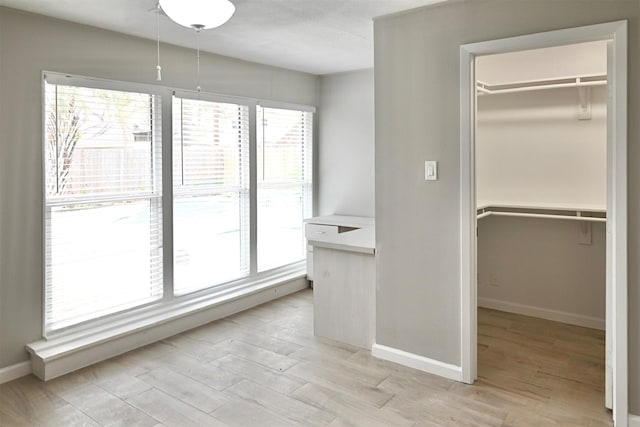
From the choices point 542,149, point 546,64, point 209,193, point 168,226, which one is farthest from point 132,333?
point 546,64

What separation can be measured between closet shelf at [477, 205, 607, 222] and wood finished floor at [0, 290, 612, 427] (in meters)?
0.92

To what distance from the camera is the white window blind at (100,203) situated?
319 centimetres

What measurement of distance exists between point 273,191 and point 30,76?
249cm

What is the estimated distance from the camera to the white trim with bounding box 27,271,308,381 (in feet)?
9.97

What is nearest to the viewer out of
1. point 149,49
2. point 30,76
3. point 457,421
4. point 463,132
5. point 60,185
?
point 457,421

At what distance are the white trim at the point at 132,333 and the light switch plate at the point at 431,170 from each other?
7.18ft

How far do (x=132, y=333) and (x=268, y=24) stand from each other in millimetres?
2422

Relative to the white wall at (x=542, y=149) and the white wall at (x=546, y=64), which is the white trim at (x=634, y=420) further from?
the white wall at (x=546, y=64)

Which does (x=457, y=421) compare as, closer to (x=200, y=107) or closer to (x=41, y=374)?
(x=41, y=374)

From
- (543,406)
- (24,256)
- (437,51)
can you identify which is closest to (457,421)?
(543,406)

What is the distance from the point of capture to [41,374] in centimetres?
300

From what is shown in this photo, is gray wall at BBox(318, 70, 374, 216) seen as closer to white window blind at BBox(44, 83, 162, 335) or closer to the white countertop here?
the white countertop

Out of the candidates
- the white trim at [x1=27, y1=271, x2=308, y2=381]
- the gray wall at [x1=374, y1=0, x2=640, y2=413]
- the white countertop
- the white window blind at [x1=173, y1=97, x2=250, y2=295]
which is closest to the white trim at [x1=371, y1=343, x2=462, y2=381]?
the gray wall at [x1=374, y1=0, x2=640, y2=413]

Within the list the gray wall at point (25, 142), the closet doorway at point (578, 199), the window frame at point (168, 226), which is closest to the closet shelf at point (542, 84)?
the closet doorway at point (578, 199)
